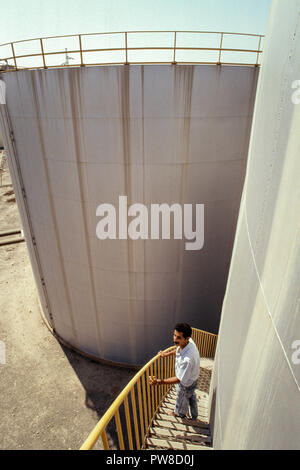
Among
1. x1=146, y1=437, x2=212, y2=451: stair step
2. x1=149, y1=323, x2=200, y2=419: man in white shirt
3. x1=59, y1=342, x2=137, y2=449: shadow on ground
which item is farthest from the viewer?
x1=59, y1=342, x2=137, y2=449: shadow on ground

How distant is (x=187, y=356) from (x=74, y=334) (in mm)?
6355

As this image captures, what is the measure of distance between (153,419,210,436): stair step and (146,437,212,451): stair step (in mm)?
354

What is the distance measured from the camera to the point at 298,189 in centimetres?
169

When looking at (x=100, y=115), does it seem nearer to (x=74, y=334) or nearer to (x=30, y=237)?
(x=30, y=237)

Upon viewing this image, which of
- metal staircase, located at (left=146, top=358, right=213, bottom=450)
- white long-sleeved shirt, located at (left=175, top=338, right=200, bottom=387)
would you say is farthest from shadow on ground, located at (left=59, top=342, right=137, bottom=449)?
white long-sleeved shirt, located at (left=175, top=338, right=200, bottom=387)

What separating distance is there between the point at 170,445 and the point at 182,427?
0.76 m

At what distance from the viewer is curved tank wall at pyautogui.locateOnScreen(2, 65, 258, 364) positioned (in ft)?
19.0

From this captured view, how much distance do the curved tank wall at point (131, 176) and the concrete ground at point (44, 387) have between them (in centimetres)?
118

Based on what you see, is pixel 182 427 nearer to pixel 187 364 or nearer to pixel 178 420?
pixel 178 420

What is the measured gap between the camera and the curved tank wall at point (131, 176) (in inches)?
228

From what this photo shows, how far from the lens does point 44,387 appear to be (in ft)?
27.7

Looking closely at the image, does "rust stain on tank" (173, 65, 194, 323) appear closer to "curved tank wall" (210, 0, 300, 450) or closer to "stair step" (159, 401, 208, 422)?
"curved tank wall" (210, 0, 300, 450)

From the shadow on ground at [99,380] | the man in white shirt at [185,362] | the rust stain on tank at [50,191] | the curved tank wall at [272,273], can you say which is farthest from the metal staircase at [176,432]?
the rust stain on tank at [50,191]

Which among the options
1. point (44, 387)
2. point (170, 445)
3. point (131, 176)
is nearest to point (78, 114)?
point (131, 176)
